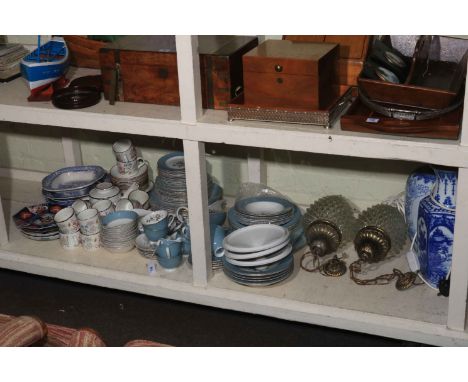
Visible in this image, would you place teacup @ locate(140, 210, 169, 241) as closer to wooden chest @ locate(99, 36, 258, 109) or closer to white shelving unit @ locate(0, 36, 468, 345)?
white shelving unit @ locate(0, 36, 468, 345)

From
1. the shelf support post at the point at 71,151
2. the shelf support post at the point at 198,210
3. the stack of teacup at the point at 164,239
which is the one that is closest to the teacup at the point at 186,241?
the stack of teacup at the point at 164,239

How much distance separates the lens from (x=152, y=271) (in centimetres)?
271

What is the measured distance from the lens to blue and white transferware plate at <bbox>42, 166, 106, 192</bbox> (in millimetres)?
3064

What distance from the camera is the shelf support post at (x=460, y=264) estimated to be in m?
2.14

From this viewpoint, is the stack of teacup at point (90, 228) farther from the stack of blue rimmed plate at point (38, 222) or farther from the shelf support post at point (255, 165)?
the shelf support post at point (255, 165)

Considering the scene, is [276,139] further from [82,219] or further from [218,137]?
[82,219]

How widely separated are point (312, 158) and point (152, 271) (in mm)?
731

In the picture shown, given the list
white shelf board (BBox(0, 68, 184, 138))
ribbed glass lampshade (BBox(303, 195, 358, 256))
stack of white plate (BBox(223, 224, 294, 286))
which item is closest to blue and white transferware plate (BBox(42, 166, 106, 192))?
white shelf board (BBox(0, 68, 184, 138))

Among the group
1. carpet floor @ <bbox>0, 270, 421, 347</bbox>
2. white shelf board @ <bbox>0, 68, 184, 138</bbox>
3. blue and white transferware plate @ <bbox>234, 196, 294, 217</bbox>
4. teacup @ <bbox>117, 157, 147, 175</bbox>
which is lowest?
carpet floor @ <bbox>0, 270, 421, 347</bbox>

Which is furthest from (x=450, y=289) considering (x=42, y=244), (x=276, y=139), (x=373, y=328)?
(x=42, y=244)

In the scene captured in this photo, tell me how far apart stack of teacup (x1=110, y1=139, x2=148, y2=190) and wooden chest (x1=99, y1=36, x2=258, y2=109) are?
370 millimetres

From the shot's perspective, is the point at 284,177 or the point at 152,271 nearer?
the point at 152,271

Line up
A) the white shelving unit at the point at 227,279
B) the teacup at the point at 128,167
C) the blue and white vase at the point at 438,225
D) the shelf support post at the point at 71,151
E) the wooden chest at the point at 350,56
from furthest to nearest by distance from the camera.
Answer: the shelf support post at the point at 71,151 < the teacup at the point at 128,167 < the wooden chest at the point at 350,56 < the blue and white vase at the point at 438,225 < the white shelving unit at the point at 227,279

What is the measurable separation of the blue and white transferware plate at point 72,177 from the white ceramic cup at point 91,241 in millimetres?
268
